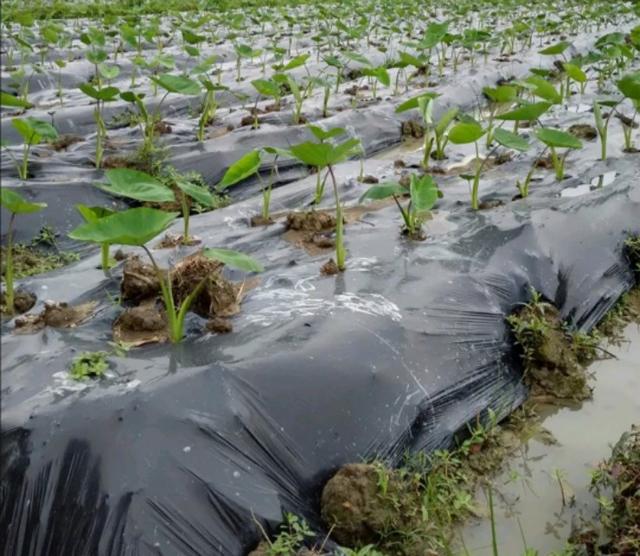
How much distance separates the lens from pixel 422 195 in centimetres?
299

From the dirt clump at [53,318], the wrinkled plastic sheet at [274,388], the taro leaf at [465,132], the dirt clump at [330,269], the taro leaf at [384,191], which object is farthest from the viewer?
the taro leaf at [465,132]

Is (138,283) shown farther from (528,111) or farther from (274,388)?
(528,111)

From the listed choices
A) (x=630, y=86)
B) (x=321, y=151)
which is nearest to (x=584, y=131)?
(x=630, y=86)

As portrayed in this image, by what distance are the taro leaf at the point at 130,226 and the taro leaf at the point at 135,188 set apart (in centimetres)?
18

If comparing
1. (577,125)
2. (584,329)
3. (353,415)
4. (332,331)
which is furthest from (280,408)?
(577,125)

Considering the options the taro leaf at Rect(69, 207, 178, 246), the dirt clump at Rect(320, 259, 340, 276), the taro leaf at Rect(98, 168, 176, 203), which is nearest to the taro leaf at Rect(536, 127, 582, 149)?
the dirt clump at Rect(320, 259, 340, 276)

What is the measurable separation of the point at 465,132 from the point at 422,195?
52 centimetres

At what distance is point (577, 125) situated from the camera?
4.96m

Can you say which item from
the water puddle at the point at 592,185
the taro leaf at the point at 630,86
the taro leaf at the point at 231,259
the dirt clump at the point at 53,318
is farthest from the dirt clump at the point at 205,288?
the taro leaf at the point at 630,86

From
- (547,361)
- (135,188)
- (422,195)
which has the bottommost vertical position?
(547,361)

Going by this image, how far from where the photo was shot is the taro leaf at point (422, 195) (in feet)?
9.72

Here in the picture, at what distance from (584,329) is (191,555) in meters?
2.05

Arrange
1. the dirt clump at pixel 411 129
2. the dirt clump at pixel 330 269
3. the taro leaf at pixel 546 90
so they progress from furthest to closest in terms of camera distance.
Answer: the dirt clump at pixel 411 129 → the taro leaf at pixel 546 90 → the dirt clump at pixel 330 269

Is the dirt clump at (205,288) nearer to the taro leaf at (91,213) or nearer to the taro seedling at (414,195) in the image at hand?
the taro leaf at (91,213)
